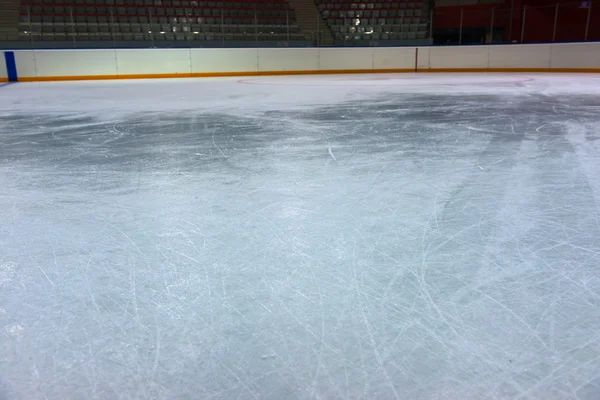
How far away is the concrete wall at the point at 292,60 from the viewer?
1593 cm

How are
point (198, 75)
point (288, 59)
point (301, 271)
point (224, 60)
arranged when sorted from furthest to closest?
point (288, 59) < point (224, 60) < point (198, 75) < point (301, 271)

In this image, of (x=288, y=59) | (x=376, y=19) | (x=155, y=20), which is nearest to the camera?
(x=155, y=20)

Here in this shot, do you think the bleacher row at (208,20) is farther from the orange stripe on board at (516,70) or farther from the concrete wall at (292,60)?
the orange stripe on board at (516,70)

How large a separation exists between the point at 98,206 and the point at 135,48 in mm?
15284

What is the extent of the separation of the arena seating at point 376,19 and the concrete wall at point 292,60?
1.10m

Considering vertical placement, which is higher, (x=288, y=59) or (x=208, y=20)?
(x=208, y=20)

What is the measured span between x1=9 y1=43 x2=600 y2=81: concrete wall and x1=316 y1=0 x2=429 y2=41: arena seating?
3.61 ft

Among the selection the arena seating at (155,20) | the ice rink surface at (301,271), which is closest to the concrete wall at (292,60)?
the arena seating at (155,20)

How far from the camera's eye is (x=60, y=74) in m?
15.9

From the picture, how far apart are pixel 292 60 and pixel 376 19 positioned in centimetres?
447

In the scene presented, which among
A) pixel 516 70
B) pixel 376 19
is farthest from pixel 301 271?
pixel 376 19

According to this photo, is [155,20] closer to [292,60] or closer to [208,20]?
[208,20]

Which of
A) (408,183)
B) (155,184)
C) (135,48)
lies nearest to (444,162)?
(408,183)

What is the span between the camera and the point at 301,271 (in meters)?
2.01
